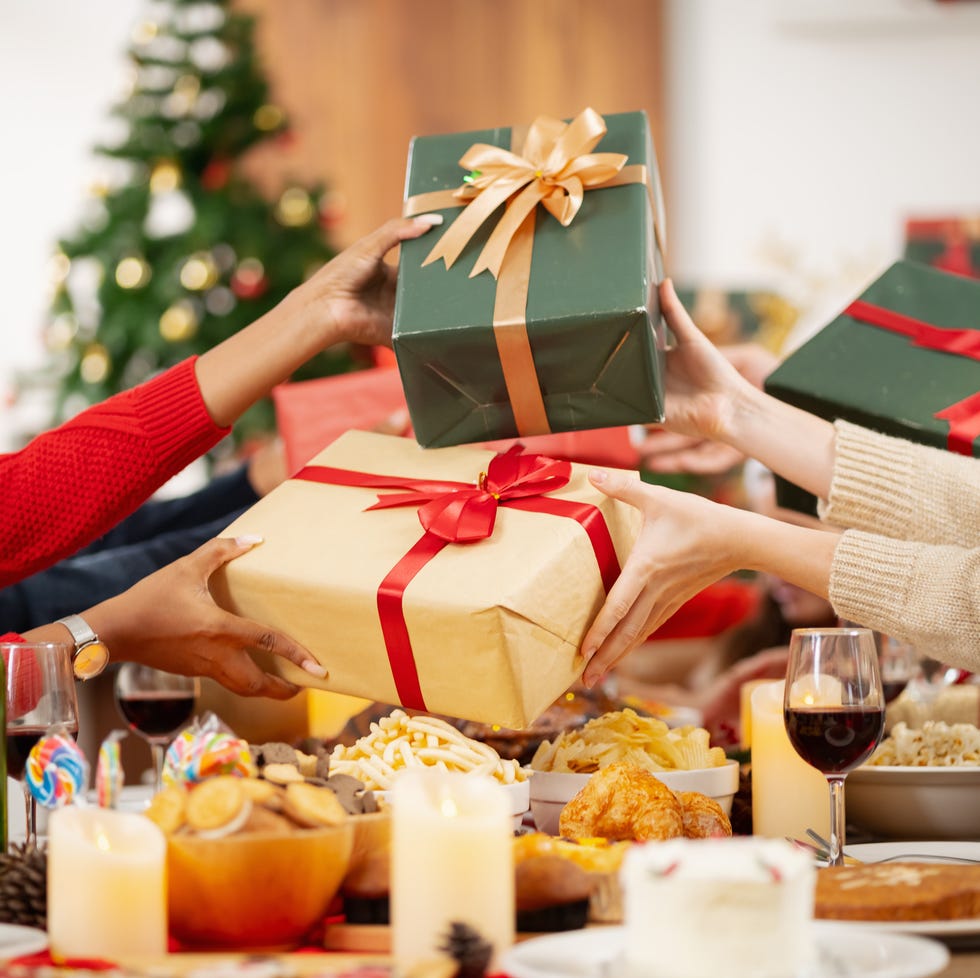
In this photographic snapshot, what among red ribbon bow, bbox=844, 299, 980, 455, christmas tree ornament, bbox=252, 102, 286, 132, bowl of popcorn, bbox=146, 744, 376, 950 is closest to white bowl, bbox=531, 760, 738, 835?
bowl of popcorn, bbox=146, 744, 376, 950

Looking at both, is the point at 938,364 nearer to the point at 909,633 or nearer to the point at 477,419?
the point at 909,633

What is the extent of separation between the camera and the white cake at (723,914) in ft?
2.16

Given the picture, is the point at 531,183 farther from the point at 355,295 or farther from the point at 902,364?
the point at 902,364

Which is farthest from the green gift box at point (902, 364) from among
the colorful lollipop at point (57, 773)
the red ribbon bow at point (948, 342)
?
the colorful lollipop at point (57, 773)

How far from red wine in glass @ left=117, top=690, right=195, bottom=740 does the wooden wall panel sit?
3.29 metres

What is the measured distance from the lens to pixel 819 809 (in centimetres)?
121

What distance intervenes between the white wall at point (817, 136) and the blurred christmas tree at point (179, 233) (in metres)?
1.66

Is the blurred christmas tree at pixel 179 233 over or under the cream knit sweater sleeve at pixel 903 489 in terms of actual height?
over

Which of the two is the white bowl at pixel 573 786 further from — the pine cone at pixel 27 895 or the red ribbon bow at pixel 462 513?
the pine cone at pixel 27 895

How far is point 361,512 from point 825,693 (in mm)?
460

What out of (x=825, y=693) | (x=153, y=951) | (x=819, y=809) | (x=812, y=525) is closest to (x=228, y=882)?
(x=153, y=951)

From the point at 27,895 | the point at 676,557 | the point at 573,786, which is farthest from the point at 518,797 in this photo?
the point at 27,895

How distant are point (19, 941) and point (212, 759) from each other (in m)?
0.16

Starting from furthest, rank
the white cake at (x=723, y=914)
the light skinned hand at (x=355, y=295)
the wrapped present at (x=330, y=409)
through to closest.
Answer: the wrapped present at (x=330, y=409) → the light skinned hand at (x=355, y=295) → the white cake at (x=723, y=914)
